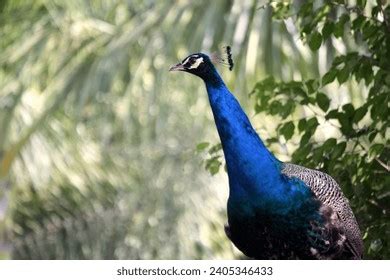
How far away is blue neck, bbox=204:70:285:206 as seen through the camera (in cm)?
324

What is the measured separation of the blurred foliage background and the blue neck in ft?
13.0

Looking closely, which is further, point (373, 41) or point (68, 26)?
point (68, 26)

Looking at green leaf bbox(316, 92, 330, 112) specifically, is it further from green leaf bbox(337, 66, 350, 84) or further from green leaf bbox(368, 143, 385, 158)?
green leaf bbox(368, 143, 385, 158)

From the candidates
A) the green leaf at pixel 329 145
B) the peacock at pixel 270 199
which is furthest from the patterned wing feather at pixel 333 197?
the green leaf at pixel 329 145

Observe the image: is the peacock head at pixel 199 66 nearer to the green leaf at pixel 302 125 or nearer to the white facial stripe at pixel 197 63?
the white facial stripe at pixel 197 63

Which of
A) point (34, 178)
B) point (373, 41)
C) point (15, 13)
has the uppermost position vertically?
point (373, 41)

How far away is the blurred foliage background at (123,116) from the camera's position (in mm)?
7934

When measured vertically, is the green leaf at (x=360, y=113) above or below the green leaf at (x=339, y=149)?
above

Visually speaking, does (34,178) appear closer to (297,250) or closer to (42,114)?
(42,114)

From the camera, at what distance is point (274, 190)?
10.7 ft

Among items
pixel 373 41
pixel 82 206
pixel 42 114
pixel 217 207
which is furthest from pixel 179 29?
pixel 373 41

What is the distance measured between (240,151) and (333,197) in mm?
332

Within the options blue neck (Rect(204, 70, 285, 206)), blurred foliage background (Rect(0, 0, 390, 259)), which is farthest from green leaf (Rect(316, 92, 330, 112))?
blurred foliage background (Rect(0, 0, 390, 259))

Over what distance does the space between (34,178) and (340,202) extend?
707 centimetres
